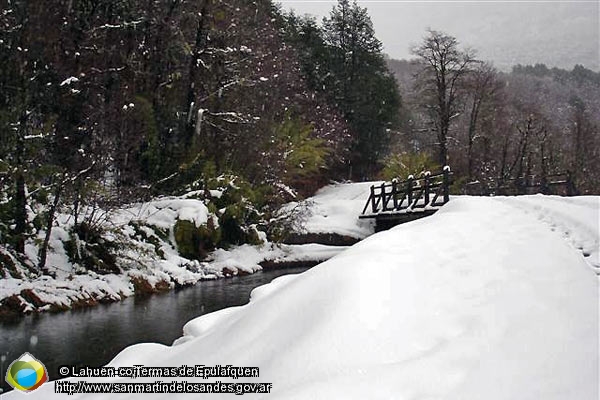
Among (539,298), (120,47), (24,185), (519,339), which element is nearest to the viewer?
(519,339)

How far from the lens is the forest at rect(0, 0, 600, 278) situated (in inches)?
457

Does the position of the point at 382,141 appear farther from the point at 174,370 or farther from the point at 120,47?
the point at 174,370

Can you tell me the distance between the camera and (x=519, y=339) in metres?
3.54

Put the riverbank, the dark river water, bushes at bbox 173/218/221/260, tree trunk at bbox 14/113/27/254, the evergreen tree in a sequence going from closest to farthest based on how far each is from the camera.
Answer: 1. the dark river water
2. the riverbank
3. tree trunk at bbox 14/113/27/254
4. bushes at bbox 173/218/221/260
5. the evergreen tree

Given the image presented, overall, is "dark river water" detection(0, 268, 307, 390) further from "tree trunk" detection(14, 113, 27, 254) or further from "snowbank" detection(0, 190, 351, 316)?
"tree trunk" detection(14, 113, 27, 254)

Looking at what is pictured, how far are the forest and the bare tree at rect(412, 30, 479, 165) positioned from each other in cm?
8

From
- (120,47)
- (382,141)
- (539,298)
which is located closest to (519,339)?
(539,298)

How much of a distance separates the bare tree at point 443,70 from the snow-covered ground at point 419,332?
24.9 metres

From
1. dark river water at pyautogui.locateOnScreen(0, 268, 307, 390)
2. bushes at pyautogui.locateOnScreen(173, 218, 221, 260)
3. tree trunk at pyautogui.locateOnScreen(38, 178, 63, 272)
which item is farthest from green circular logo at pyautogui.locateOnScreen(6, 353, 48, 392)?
bushes at pyautogui.locateOnScreen(173, 218, 221, 260)

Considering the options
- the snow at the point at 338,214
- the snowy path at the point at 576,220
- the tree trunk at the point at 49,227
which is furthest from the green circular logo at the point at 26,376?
the snow at the point at 338,214

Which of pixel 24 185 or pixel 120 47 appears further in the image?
pixel 120 47

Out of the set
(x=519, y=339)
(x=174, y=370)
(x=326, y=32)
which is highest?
(x=326, y=32)

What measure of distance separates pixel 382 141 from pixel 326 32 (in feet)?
26.2

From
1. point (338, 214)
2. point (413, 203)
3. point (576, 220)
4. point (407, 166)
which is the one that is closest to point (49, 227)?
point (576, 220)
